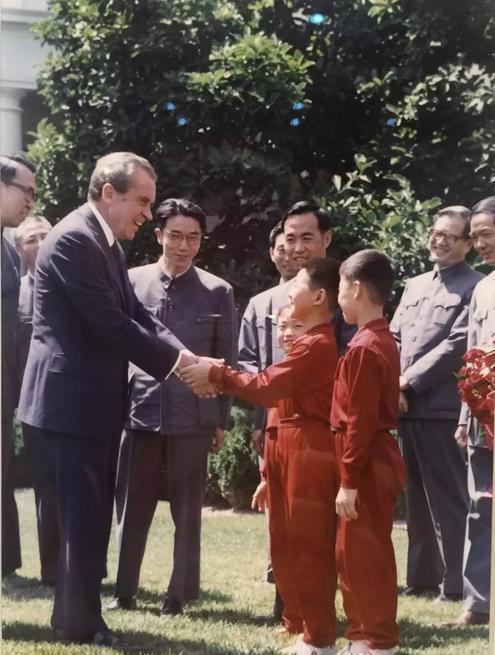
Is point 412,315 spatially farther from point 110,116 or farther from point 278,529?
point 110,116

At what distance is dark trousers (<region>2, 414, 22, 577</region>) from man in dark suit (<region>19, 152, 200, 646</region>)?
0.10 meters

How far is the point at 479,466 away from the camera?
12.8 feet

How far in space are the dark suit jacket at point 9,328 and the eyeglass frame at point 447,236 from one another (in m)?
1.56

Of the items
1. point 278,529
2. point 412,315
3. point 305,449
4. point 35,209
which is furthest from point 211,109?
point 278,529

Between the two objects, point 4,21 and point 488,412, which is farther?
point 4,21

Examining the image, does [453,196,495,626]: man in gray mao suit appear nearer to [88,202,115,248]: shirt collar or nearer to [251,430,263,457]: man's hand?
[251,430,263,457]: man's hand

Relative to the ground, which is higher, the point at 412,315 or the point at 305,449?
the point at 412,315

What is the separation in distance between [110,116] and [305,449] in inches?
59.0

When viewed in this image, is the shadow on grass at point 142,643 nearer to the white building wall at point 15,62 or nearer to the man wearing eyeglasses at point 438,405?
the man wearing eyeglasses at point 438,405

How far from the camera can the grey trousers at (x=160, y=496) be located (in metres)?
3.90

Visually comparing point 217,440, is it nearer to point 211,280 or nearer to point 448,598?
point 211,280

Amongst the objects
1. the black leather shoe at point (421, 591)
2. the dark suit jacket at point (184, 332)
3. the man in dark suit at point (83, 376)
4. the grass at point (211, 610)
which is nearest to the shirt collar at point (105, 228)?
the man in dark suit at point (83, 376)

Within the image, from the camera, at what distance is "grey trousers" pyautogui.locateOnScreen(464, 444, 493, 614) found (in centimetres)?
387

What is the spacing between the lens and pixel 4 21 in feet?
12.7
